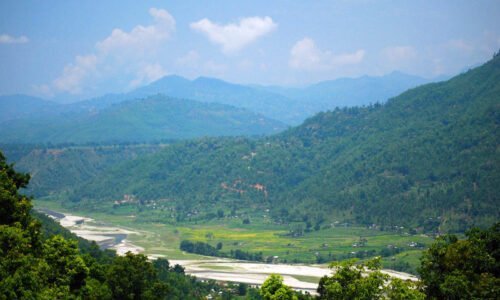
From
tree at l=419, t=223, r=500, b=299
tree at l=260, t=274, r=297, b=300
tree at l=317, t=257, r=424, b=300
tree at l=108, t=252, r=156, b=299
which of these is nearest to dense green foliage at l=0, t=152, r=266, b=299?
tree at l=108, t=252, r=156, b=299

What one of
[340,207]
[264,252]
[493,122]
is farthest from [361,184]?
[264,252]

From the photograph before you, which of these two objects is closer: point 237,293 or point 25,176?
point 25,176

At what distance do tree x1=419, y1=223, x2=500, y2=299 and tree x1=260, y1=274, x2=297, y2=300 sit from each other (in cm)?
1052

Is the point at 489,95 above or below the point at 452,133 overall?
above

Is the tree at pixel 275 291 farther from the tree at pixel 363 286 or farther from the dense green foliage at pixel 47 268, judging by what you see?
the dense green foliage at pixel 47 268

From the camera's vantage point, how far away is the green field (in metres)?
132

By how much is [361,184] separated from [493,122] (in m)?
43.9

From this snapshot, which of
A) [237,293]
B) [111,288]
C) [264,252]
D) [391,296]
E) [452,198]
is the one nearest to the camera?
[391,296]

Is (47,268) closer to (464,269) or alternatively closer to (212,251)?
(464,269)

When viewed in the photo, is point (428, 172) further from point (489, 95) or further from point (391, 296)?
point (391, 296)

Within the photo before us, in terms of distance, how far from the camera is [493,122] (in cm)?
17875

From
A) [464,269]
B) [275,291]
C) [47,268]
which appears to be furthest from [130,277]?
[464,269]

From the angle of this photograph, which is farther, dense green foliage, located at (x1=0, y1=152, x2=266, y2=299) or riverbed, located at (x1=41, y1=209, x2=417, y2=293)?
riverbed, located at (x1=41, y1=209, x2=417, y2=293)

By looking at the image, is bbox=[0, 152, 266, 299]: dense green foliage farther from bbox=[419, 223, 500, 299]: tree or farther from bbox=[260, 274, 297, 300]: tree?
bbox=[419, 223, 500, 299]: tree
